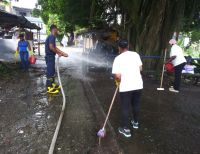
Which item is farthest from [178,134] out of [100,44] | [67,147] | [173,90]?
[100,44]

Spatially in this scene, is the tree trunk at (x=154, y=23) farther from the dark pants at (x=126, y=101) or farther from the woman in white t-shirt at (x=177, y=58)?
the dark pants at (x=126, y=101)

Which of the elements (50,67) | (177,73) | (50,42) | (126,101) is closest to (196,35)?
(177,73)

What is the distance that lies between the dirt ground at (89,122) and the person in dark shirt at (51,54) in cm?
39

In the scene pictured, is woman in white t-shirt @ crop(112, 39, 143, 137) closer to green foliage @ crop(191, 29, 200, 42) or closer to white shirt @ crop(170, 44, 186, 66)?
white shirt @ crop(170, 44, 186, 66)

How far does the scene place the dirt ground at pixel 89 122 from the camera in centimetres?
463

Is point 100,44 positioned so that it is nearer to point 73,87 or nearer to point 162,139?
point 73,87

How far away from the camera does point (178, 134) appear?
539cm

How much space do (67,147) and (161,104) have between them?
391 centimetres

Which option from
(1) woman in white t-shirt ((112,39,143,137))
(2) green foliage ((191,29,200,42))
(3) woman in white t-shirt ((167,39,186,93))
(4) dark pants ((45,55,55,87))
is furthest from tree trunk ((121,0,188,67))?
(1) woman in white t-shirt ((112,39,143,137))

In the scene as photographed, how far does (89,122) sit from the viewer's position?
5.82 metres

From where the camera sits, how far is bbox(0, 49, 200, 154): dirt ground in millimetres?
4629

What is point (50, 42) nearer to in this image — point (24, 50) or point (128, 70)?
point (128, 70)

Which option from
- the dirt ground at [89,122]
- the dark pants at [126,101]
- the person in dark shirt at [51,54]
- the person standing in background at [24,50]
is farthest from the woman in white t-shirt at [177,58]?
the person standing in background at [24,50]

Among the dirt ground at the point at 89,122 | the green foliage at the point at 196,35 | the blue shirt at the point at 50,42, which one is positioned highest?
the green foliage at the point at 196,35
